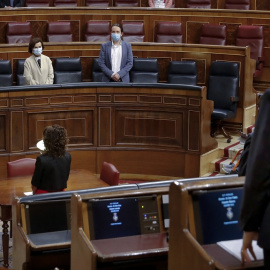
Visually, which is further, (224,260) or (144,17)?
(144,17)

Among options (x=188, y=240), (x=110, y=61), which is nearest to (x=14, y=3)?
(x=110, y=61)

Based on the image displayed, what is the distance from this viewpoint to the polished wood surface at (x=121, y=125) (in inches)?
278

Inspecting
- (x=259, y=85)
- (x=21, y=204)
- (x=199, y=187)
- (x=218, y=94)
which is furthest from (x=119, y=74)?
(x=199, y=187)

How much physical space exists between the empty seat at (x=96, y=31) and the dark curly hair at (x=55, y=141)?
4970 millimetres

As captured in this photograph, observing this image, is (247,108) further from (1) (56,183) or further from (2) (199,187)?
(2) (199,187)

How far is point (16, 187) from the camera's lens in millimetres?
5023

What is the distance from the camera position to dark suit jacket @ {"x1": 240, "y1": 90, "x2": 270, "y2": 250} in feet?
5.70

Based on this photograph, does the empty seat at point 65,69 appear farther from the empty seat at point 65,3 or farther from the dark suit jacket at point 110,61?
the empty seat at point 65,3

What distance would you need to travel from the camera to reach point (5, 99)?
6.92 meters

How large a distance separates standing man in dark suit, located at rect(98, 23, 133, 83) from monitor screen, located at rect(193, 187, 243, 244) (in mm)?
5553

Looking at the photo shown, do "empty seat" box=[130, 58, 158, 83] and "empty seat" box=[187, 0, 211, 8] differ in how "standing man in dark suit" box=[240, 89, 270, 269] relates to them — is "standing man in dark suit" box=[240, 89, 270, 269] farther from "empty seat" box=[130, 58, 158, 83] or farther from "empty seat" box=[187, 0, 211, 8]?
"empty seat" box=[187, 0, 211, 8]

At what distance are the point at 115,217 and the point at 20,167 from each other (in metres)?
2.84

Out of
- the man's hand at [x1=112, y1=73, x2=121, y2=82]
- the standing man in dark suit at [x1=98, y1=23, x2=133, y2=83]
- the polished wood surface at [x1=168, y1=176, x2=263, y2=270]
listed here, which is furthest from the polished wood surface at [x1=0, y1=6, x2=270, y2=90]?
the polished wood surface at [x1=168, y1=176, x2=263, y2=270]

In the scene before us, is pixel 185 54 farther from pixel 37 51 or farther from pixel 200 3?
pixel 200 3
